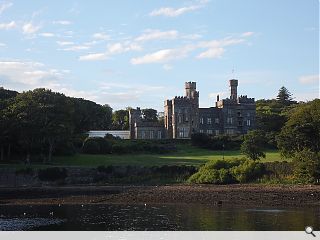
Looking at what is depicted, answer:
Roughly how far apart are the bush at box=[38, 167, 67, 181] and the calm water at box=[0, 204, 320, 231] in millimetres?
14317

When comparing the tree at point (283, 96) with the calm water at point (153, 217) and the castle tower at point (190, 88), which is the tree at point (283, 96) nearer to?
the castle tower at point (190, 88)

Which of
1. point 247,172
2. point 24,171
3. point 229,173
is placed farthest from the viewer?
point 24,171

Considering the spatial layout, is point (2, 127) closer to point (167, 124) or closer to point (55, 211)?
point (55, 211)

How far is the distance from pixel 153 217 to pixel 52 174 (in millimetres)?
23318

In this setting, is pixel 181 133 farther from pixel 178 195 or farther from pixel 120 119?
pixel 178 195

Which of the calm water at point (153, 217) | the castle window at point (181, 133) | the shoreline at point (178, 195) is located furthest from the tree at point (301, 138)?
the castle window at point (181, 133)

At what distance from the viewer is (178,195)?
38.7 m

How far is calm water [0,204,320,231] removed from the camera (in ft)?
80.3

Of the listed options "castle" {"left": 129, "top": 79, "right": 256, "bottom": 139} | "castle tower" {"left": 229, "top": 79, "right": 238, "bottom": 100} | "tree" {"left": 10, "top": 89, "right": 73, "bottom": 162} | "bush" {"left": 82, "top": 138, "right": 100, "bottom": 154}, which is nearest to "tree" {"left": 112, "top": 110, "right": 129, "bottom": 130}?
"castle" {"left": 129, "top": 79, "right": 256, "bottom": 139}

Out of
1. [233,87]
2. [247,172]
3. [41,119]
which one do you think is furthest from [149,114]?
[247,172]

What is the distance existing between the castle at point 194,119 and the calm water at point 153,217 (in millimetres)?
57793

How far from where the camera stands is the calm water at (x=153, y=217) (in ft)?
80.3

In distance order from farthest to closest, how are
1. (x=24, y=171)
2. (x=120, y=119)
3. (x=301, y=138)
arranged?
1. (x=120, y=119)
2. (x=301, y=138)
3. (x=24, y=171)
